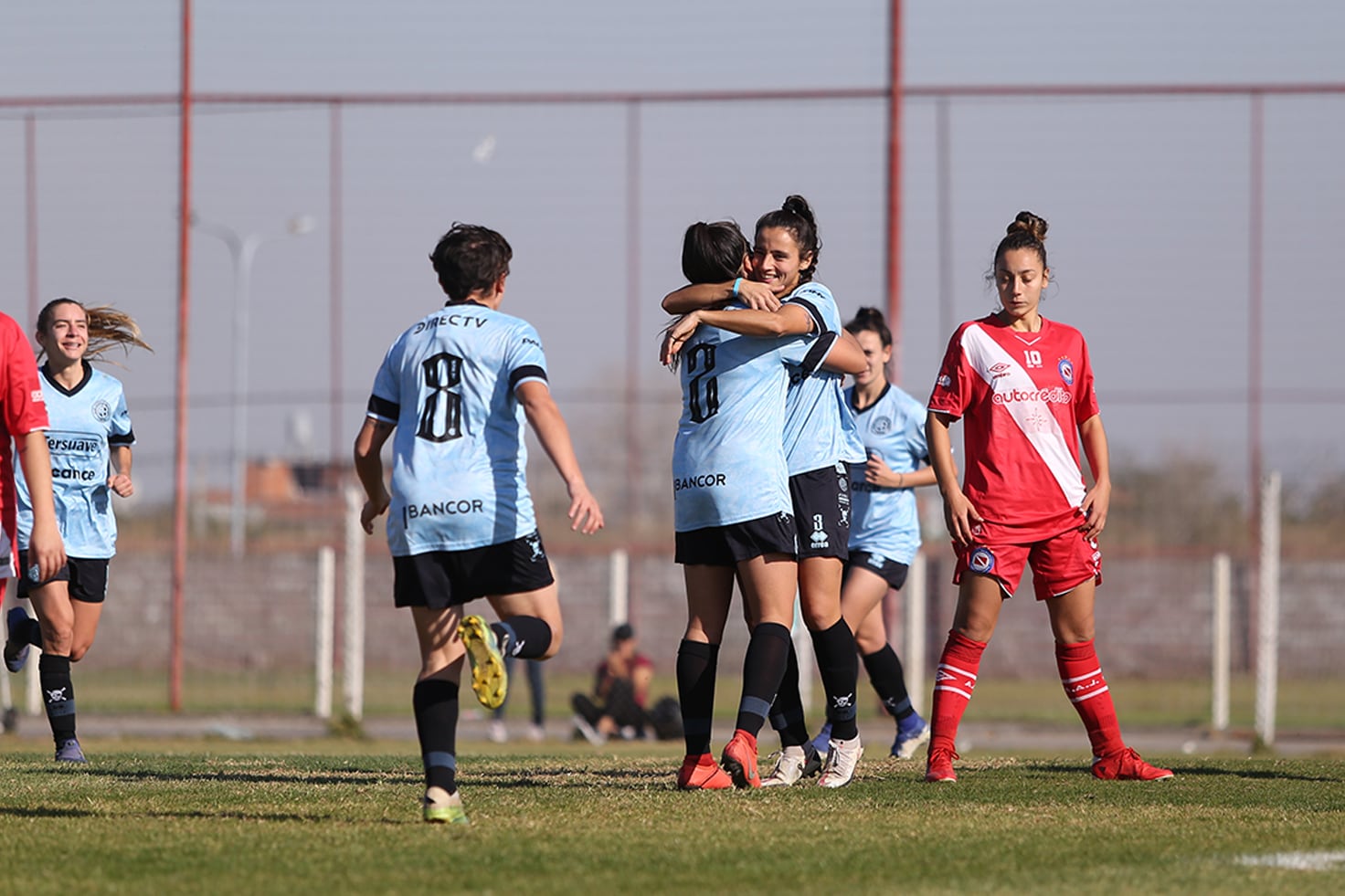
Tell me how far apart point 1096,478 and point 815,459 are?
114 centimetres

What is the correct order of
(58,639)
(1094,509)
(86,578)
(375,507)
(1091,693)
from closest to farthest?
(375,507)
(1094,509)
(1091,693)
(58,639)
(86,578)

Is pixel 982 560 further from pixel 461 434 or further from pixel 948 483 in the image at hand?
pixel 461 434

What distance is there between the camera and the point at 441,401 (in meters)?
5.16

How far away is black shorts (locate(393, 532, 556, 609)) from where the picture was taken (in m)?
5.10

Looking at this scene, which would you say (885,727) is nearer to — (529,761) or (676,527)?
(529,761)

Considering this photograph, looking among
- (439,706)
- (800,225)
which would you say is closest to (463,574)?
(439,706)

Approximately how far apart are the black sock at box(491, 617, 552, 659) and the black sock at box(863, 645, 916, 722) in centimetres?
367

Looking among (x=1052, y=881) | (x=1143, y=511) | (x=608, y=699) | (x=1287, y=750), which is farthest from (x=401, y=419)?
(x=1143, y=511)

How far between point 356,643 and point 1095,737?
34.4 feet

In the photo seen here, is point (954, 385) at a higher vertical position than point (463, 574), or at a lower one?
higher

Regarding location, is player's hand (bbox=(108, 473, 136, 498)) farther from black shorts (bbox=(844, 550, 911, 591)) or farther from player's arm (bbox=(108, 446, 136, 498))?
black shorts (bbox=(844, 550, 911, 591))

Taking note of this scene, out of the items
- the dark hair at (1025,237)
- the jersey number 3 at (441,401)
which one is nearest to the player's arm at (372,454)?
the jersey number 3 at (441,401)

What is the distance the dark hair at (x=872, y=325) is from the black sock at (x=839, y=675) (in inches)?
92.1

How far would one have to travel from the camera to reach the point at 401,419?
525 centimetres
